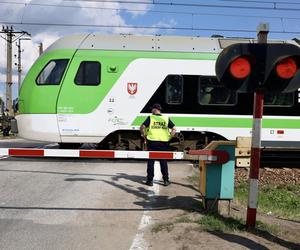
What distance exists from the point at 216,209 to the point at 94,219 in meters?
1.78

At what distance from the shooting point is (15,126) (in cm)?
1501

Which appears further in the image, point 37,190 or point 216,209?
point 37,190

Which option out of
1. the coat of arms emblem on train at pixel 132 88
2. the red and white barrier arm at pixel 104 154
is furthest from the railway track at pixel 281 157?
the red and white barrier arm at pixel 104 154

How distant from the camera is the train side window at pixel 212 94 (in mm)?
14484

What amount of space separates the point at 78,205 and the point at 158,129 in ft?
8.91

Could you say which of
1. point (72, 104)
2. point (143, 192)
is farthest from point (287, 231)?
point (72, 104)

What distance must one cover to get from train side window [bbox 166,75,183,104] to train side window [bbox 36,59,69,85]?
9.78 ft

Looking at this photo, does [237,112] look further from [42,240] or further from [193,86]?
[42,240]

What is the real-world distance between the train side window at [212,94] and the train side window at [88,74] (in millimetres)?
2920

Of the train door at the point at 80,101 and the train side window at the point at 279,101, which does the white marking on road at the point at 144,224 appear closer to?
the train door at the point at 80,101

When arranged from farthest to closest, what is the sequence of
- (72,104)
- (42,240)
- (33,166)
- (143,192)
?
(72,104) < (33,166) < (143,192) < (42,240)

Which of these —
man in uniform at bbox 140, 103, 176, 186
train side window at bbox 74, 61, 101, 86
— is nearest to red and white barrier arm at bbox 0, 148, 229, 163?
man in uniform at bbox 140, 103, 176, 186

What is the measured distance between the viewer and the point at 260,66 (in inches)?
249

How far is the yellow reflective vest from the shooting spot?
10211 millimetres
